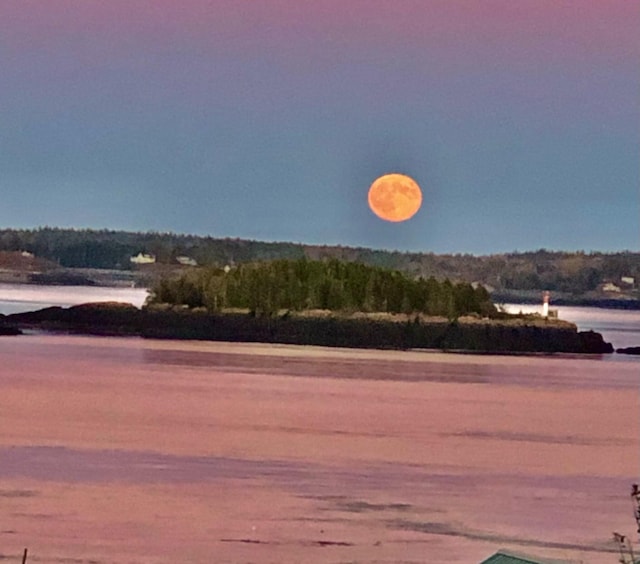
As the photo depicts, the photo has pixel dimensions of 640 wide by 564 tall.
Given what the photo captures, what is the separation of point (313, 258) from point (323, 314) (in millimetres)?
302

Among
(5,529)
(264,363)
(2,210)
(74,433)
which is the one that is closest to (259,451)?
(264,363)

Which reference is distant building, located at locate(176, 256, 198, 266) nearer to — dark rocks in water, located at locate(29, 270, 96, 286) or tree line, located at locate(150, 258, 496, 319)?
tree line, located at locate(150, 258, 496, 319)

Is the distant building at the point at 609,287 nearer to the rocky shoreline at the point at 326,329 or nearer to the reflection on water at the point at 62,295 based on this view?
the rocky shoreline at the point at 326,329

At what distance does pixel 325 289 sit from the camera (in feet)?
12.4

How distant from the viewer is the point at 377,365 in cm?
386

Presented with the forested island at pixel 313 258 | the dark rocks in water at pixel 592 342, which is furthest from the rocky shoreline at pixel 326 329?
the forested island at pixel 313 258

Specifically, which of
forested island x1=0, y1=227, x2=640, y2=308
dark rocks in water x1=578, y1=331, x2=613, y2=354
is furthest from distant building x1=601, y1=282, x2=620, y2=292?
dark rocks in water x1=578, y1=331, x2=613, y2=354

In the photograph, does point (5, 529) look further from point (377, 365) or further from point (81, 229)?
point (377, 365)

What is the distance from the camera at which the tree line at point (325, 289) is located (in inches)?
145

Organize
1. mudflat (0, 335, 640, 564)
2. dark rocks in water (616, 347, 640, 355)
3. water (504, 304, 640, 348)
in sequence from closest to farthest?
mudflat (0, 335, 640, 564), water (504, 304, 640, 348), dark rocks in water (616, 347, 640, 355)

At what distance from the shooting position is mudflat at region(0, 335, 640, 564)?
9.82 ft

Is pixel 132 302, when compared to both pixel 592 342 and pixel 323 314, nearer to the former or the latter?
pixel 323 314

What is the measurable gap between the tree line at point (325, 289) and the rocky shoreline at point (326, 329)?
63mm

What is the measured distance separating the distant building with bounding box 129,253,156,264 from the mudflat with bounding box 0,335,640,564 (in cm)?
32
